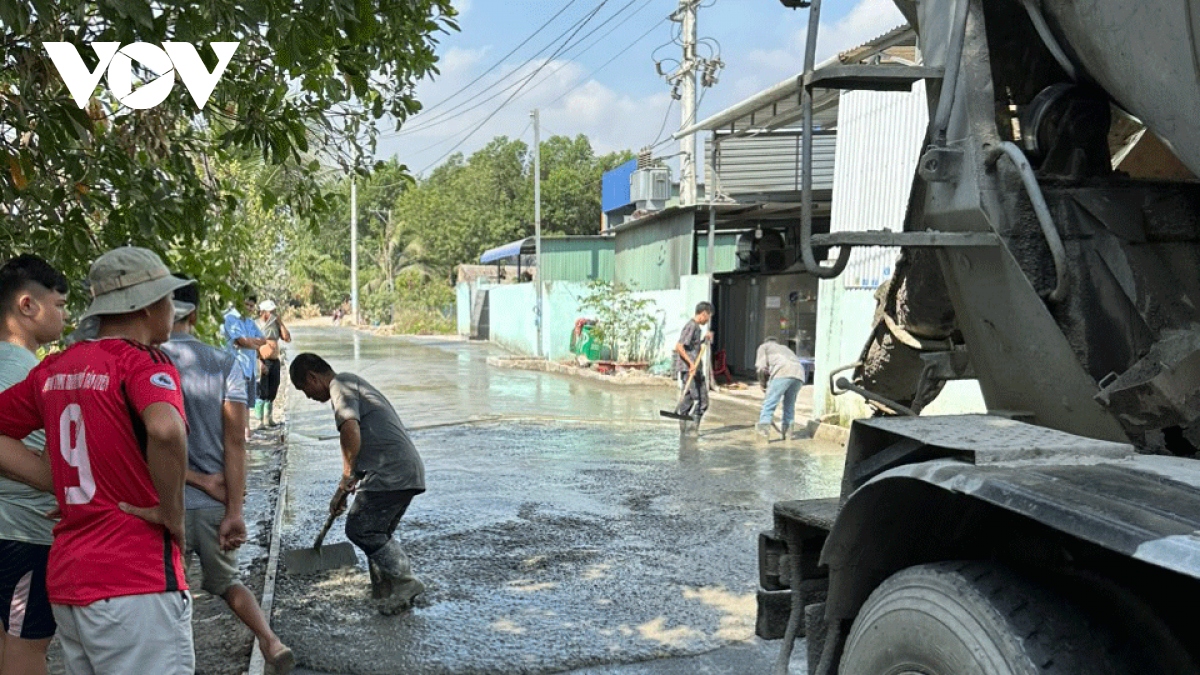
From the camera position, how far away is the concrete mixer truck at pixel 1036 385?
6.52ft

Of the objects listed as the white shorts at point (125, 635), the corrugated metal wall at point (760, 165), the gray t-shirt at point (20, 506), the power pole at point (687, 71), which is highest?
the power pole at point (687, 71)

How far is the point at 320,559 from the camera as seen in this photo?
20.5 ft

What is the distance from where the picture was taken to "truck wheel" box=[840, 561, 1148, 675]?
196 centimetres

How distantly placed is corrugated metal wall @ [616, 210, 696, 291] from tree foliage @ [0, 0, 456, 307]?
14743mm

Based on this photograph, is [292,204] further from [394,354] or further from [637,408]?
[394,354]

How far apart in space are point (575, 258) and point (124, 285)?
2739 centimetres

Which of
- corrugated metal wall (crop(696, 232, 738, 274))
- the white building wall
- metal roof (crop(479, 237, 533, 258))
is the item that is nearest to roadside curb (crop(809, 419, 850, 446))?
the white building wall

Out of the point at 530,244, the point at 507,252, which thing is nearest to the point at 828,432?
the point at 530,244

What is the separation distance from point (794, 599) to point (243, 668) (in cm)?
278

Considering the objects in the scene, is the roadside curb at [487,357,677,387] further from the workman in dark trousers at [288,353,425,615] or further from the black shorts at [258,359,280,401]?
the workman in dark trousers at [288,353,425,615]

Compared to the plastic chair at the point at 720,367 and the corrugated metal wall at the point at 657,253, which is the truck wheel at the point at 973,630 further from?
the corrugated metal wall at the point at 657,253

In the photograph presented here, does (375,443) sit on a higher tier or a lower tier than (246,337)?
lower

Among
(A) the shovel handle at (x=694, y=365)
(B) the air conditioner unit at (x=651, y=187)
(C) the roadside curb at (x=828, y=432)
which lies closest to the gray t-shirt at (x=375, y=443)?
(A) the shovel handle at (x=694, y=365)

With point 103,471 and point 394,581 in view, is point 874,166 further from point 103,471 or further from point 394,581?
point 103,471
